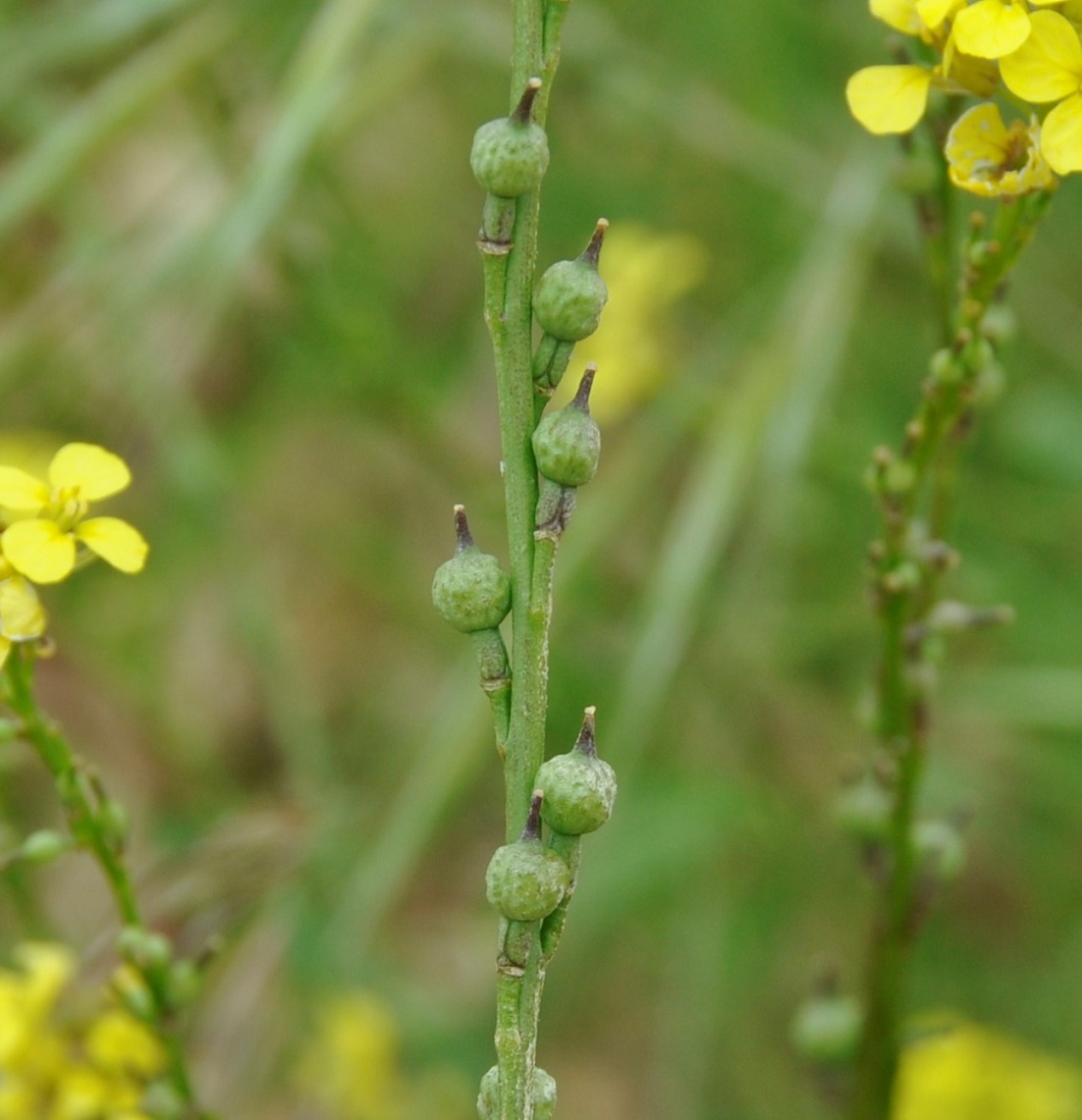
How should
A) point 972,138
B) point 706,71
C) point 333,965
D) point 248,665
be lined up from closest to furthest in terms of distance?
point 972,138
point 333,965
point 706,71
point 248,665

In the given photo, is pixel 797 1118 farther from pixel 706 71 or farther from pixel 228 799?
pixel 706 71

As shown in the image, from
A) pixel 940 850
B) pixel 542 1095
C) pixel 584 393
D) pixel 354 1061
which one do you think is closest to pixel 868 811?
pixel 940 850

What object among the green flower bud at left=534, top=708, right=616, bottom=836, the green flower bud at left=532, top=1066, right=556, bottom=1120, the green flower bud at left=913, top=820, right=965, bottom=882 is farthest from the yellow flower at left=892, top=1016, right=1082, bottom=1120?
the green flower bud at left=534, top=708, right=616, bottom=836

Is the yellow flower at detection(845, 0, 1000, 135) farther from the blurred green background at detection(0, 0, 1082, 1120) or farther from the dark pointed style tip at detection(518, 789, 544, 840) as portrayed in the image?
the blurred green background at detection(0, 0, 1082, 1120)

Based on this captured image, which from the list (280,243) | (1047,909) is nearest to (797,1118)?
(1047,909)

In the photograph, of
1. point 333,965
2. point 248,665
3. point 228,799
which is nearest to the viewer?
point 333,965

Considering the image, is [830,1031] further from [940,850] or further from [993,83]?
[993,83]

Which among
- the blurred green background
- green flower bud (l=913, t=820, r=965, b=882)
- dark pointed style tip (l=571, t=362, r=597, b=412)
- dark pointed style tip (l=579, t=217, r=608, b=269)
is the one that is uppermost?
the blurred green background
